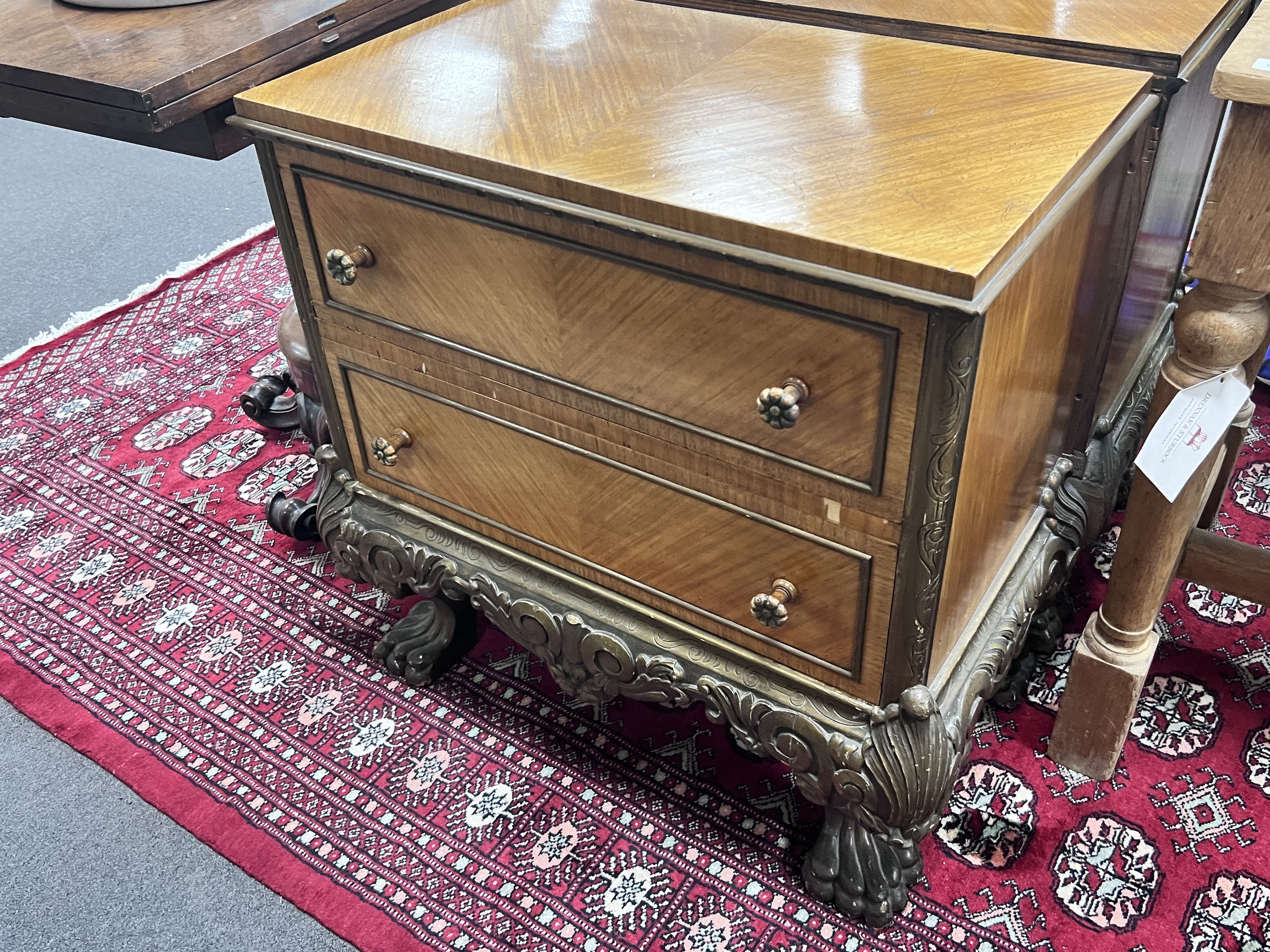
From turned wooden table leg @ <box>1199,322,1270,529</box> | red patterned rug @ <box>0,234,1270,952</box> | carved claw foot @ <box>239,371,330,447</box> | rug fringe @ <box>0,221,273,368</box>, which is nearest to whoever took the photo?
red patterned rug @ <box>0,234,1270,952</box>

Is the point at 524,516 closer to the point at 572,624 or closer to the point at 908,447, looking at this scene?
the point at 572,624

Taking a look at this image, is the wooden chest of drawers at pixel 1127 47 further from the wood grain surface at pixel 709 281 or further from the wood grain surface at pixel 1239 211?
the wood grain surface at pixel 709 281

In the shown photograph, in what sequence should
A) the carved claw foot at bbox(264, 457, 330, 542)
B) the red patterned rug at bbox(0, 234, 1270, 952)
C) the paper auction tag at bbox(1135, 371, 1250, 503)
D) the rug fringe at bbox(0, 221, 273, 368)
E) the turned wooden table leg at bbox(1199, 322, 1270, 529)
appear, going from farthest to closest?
1. the rug fringe at bbox(0, 221, 273, 368)
2. the carved claw foot at bbox(264, 457, 330, 542)
3. the turned wooden table leg at bbox(1199, 322, 1270, 529)
4. the red patterned rug at bbox(0, 234, 1270, 952)
5. the paper auction tag at bbox(1135, 371, 1250, 503)

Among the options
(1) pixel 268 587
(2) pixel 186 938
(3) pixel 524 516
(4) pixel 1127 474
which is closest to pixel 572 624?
(3) pixel 524 516

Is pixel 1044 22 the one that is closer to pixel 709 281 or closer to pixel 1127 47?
pixel 1127 47

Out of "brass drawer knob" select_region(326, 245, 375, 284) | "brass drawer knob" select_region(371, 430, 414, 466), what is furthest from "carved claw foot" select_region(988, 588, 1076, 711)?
"brass drawer knob" select_region(326, 245, 375, 284)

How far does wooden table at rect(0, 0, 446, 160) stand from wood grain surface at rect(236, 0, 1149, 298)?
17 cm

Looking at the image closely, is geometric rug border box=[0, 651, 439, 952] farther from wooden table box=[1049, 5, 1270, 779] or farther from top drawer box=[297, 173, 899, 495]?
wooden table box=[1049, 5, 1270, 779]

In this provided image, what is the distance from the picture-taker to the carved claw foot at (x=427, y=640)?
138cm

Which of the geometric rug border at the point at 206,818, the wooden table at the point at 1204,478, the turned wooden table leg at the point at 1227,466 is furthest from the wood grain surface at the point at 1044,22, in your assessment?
the geometric rug border at the point at 206,818

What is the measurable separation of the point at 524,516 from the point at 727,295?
0.41 meters

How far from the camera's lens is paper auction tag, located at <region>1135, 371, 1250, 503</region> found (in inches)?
39.0

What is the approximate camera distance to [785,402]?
0.82 meters

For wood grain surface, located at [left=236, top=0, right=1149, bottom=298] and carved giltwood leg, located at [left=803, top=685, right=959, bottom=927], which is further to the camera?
carved giltwood leg, located at [left=803, top=685, right=959, bottom=927]
